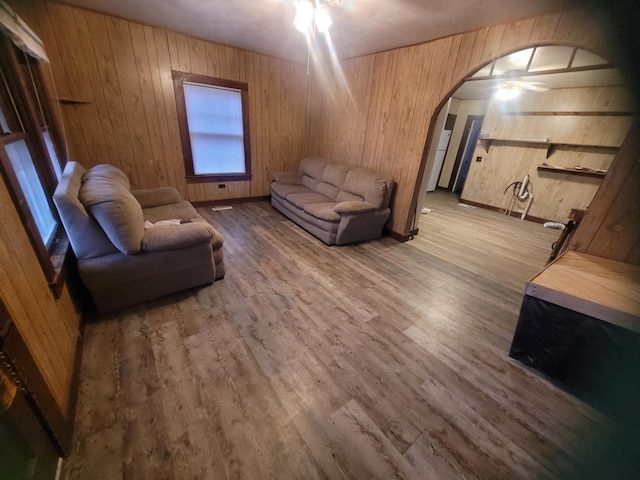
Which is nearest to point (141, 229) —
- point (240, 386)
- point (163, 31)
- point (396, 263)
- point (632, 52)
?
point (240, 386)

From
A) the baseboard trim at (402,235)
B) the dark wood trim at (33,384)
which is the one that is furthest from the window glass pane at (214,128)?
the dark wood trim at (33,384)

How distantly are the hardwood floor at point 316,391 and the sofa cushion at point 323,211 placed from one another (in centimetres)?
101

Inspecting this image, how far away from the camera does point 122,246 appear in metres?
1.78

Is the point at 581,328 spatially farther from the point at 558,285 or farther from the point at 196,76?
the point at 196,76

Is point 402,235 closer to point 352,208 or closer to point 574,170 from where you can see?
point 352,208

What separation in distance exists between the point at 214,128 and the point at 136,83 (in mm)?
1124

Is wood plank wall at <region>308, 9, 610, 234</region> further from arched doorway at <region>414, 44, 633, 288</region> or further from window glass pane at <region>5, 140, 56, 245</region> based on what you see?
window glass pane at <region>5, 140, 56, 245</region>

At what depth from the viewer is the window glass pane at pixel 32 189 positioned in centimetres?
161

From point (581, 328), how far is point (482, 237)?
291cm

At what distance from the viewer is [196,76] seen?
3785mm

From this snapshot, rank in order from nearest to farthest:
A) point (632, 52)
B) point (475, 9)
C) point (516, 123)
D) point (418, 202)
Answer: point (632, 52), point (475, 9), point (418, 202), point (516, 123)

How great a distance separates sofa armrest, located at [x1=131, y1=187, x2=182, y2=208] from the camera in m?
2.93

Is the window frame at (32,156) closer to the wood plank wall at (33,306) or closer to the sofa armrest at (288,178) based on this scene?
the wood plank wall at (33,306)

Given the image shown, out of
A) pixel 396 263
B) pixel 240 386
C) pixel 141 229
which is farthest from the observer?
pixel 396 263
